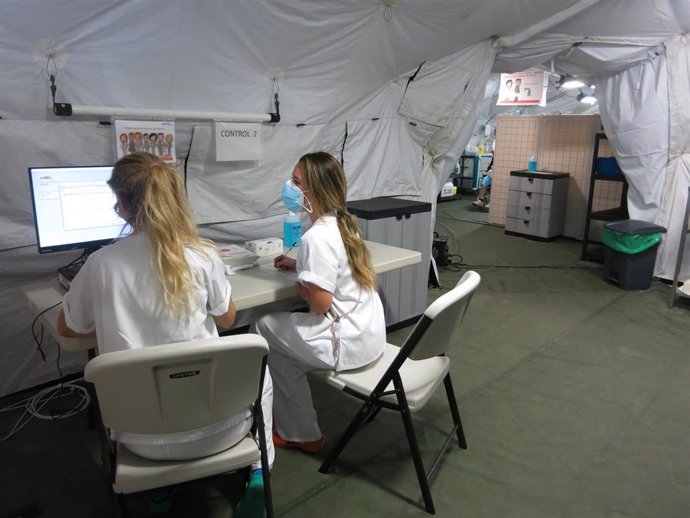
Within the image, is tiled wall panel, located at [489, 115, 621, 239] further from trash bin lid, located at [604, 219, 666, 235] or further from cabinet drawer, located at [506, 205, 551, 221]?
trash bin lid, located at [604, 219, 666, 235]

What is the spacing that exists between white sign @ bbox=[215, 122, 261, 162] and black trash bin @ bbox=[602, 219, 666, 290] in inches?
118

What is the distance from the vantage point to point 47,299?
194cm

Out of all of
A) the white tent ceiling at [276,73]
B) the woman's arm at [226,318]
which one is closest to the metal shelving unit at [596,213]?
the white tent ceiling at [276,73]

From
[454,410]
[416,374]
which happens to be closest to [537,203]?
[454,410]

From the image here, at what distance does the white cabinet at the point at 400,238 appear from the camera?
3076 mm

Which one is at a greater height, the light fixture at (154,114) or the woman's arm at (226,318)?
the light fixture at (154,114)

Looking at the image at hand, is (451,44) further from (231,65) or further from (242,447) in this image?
(242,447)

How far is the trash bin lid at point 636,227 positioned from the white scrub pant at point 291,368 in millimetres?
3146

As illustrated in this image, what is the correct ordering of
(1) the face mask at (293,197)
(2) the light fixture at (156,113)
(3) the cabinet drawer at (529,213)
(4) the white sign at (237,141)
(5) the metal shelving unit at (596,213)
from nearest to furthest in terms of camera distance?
(1) the face mask at (293,197) → (2) the light fixture at (156,113) → (4) the white sign at (237,141) → (5) the metal shelving unit at (596,213) → (3) the cabinet drawer at (529,213)

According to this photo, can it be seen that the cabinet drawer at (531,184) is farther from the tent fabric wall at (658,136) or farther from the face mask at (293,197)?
the face mask at (293,197)

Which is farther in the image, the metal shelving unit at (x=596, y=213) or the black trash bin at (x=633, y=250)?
the metal shelving unit at (x=596, y=213)

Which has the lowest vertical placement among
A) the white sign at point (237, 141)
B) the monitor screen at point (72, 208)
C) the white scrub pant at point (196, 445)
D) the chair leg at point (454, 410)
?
the chair leg at point (454, 410)

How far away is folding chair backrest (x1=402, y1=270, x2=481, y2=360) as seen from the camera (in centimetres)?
156

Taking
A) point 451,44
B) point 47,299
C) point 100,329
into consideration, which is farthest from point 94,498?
point 451,44
